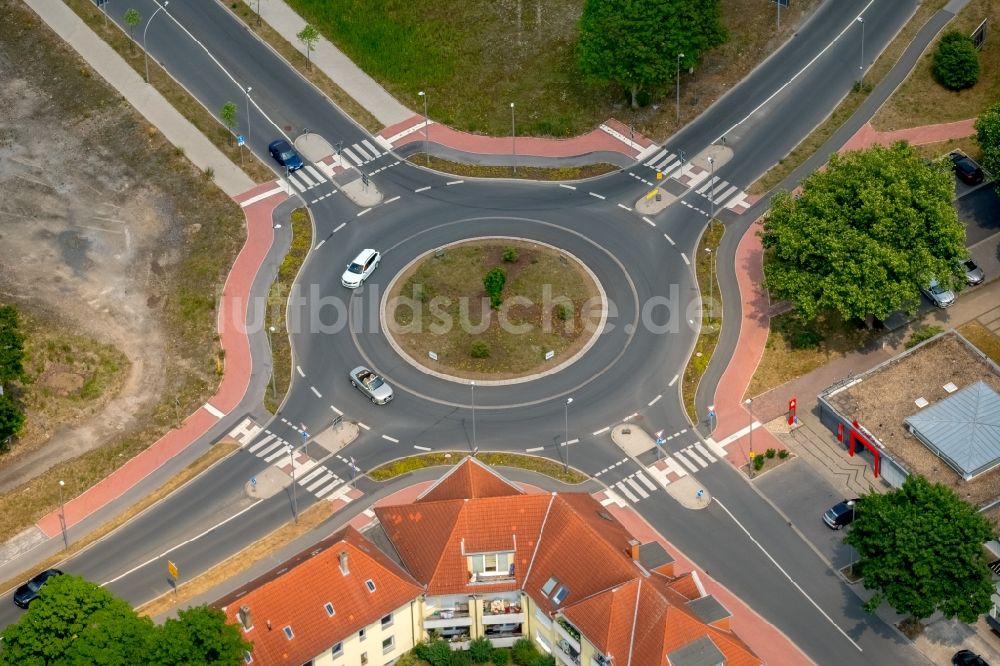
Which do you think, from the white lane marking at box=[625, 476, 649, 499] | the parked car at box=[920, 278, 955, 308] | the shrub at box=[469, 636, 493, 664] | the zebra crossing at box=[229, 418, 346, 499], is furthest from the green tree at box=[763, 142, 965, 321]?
the zebra crossing at box=[229, 418, 346, 499]

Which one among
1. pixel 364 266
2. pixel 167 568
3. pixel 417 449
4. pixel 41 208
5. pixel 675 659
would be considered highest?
pixel 41 208

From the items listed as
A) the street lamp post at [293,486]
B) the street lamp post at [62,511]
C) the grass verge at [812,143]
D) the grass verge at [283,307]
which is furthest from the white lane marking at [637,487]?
the street lamp post at [62,511]

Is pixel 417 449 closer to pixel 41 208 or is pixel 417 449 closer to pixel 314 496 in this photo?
pixel 314 496

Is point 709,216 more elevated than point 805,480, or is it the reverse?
point 709,216

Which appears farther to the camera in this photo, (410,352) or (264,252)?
(264,252)

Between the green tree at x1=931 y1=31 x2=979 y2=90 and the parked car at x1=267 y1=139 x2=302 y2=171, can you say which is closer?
the green tree at x1=931 y1=31 x2=979 y2=90

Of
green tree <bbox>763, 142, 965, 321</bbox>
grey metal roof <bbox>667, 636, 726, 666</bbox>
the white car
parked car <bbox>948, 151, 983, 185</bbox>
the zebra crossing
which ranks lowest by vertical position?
grey metal roof <bbox>667, 636, 726, 666</bbox>

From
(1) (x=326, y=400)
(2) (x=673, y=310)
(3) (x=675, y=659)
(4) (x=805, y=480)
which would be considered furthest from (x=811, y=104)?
(3) (x=675, y=659)

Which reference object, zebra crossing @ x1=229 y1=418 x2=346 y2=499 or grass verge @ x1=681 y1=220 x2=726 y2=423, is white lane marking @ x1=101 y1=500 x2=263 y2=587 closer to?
zebra crossing @ x1=229 y1=418 x2=346 y2=499
